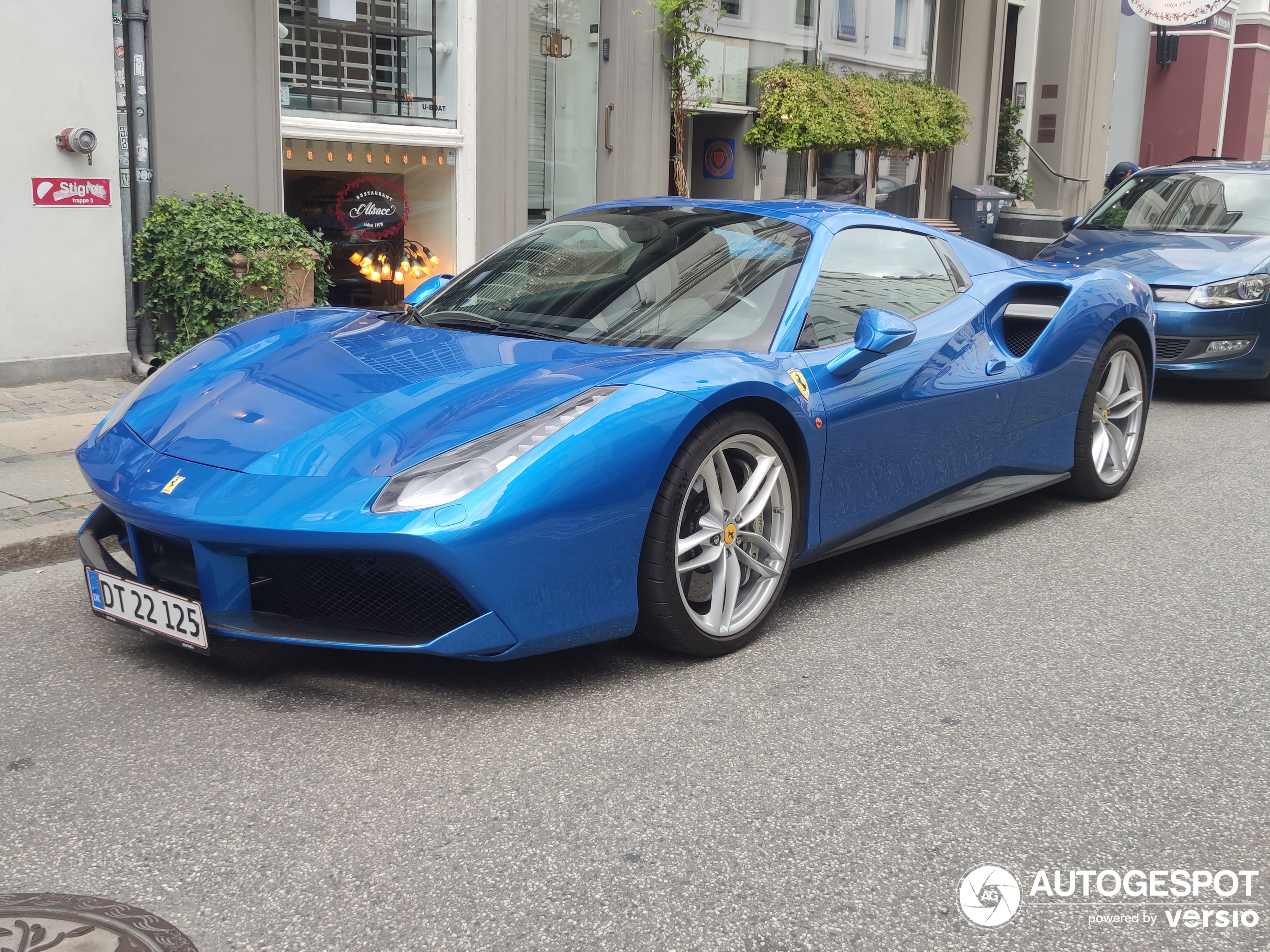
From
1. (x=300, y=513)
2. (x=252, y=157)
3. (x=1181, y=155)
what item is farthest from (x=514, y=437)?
(x=1181, y=155)

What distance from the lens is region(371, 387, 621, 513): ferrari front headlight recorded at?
2.99 metres

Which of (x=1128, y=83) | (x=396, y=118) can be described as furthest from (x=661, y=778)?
(x=1128, y=83)

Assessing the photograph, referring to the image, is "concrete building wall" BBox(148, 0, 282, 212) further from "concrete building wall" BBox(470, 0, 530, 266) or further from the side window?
the side window

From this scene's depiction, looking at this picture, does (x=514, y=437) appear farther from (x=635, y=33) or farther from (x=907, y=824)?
(x=635, y=33)

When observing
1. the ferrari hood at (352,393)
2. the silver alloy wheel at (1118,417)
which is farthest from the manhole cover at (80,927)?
the silver alloy wheel at (1118,417)

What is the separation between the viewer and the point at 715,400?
3479mm

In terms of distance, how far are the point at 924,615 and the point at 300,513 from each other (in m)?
2.06

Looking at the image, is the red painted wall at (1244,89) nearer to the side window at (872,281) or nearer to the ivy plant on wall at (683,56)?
the ivy plant on wall at (683,56)

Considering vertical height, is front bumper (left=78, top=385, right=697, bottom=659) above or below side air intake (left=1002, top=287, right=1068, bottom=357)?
below

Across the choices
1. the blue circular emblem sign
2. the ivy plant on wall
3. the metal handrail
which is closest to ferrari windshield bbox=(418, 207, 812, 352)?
the ivy plant on wall

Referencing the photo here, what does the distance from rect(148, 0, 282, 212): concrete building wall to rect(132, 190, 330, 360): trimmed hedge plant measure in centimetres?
25

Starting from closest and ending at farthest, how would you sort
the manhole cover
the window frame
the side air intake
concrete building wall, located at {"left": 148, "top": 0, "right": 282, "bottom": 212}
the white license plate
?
the manhole cover
the white license plate
the window frame
the side air intake
concrete building wall, located at {"left": 148, "top": 0, "right": 282, "bottom": 212}

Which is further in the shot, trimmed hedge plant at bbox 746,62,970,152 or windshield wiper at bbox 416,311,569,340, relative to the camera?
trimmed hedge plant at bbox 746,62,970,152

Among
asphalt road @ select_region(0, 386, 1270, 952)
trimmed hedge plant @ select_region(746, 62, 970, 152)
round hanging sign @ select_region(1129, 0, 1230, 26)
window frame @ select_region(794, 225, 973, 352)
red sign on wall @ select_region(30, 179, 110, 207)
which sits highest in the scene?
round hanging sign @ select_region(1129, 0, 1230, 26)
